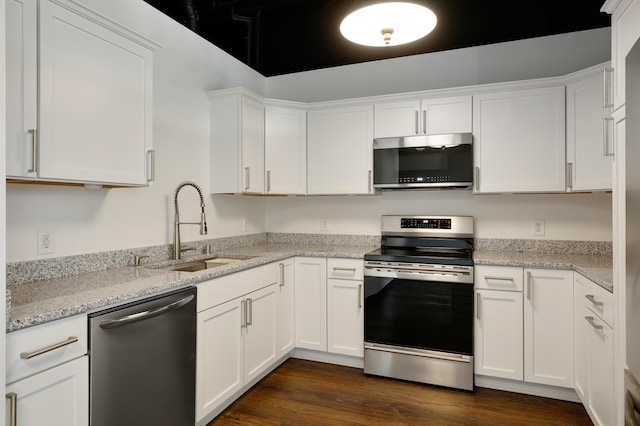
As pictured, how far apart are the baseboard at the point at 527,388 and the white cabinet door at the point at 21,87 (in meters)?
2.93

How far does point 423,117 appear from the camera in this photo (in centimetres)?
304

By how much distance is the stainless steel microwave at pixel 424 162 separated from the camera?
291 cm

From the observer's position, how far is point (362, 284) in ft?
9.73

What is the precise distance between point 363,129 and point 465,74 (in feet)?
3.29

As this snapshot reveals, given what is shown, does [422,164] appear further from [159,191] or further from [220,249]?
[159,191]

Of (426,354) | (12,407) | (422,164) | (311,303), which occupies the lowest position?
(426,354)

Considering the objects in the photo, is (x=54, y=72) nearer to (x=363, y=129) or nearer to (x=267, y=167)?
(x=267, y=167)

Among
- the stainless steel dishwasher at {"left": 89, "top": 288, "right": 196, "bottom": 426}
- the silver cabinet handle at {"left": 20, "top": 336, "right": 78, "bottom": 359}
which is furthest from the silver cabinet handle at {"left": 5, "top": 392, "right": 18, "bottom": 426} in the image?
the stainless steel dishwasher at {"left": 89, "top": 288, "right": 196, "bottom": 426}

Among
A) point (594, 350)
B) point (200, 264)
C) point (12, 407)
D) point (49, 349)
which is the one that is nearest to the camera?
point (12, 407)

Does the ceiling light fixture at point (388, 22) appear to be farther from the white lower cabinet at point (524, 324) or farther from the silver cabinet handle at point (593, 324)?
the silver cabinet handle at point (593, 324)

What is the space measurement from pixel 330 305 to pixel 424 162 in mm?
1351

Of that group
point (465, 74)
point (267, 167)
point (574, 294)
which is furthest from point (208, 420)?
point (465, 74)

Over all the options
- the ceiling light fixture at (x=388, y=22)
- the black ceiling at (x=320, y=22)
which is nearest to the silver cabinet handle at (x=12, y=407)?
the black ceiling at (x=320, y=22)

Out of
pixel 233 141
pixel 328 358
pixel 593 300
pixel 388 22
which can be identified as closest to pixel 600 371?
pixel 593 300
